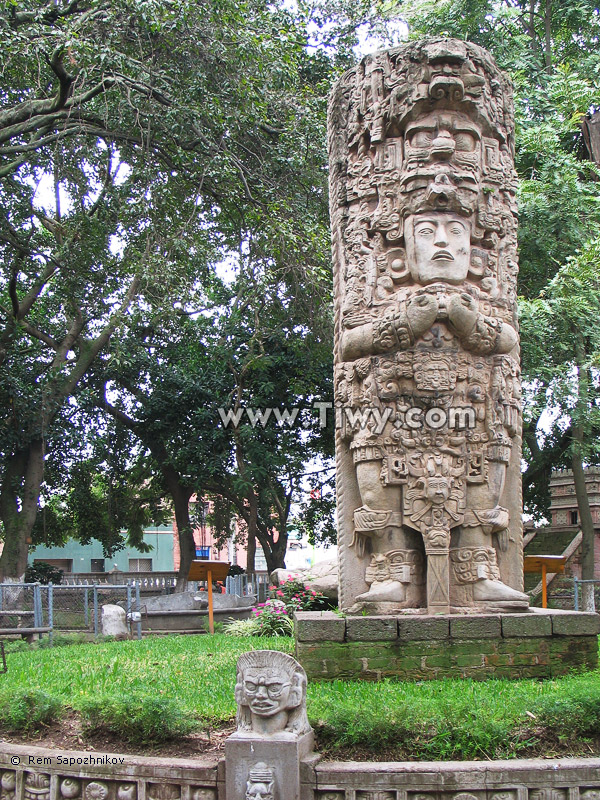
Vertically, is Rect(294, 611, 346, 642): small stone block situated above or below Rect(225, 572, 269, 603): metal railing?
above

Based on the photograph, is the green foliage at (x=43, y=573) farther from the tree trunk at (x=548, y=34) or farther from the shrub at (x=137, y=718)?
the shrub at (x=137, y=718)

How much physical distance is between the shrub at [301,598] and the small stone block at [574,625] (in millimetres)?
4704

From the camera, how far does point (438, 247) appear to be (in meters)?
7.10

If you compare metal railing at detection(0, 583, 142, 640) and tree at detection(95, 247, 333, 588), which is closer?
metal railing at detection(0, 583, 142, 640)

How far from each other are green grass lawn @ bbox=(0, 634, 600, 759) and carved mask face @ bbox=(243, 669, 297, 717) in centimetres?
46

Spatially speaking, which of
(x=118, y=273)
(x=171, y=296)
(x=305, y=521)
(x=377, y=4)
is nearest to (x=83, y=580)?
(x=305, y=521)

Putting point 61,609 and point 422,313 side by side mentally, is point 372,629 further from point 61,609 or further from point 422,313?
point 61,609

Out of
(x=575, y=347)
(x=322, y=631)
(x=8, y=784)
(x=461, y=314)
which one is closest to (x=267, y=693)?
(x=8, y=784)

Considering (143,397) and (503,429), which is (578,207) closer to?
(503,429)

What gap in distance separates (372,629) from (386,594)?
52 cm

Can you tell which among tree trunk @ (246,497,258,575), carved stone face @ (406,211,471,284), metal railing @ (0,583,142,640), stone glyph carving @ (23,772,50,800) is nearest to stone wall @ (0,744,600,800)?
stone glyph carving @ (23,772,50,800)

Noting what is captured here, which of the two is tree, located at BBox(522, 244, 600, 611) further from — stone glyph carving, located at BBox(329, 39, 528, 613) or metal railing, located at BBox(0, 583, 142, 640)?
metal railing, located at BBox(0, 583, 142, 640)

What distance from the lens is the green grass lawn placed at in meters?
4.41

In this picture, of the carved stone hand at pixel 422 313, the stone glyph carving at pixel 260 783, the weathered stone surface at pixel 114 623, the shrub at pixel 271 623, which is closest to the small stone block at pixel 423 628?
the stone glyph carving at pixel 260 783
